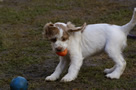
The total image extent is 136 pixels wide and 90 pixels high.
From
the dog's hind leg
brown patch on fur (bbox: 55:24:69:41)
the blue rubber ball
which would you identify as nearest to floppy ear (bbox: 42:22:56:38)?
brown patch on fur (bbox: 55:24:69:41)

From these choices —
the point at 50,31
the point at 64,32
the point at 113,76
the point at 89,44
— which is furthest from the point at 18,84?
the point at 113,76

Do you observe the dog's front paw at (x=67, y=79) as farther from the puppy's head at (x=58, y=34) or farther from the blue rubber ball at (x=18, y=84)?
the blue rubber ball at (x=18, y=84)

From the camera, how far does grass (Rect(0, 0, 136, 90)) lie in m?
5.46

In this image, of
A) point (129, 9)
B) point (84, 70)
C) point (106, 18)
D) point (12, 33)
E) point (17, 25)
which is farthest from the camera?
point (129, 9)

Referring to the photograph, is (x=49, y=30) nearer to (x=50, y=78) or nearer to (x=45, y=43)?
(x=50, y=78)

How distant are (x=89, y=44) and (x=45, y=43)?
262 cm

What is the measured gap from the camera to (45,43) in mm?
8094

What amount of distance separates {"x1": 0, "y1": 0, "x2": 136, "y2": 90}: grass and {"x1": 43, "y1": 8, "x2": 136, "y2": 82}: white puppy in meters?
0.22

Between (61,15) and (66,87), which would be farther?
(61,15)

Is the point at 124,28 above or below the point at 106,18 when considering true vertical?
above

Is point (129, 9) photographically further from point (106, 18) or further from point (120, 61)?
point (120, 61)

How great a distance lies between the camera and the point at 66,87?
5.21 meters

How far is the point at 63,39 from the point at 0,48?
2.99m

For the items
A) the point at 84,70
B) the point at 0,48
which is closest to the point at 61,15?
the point at 0,48
